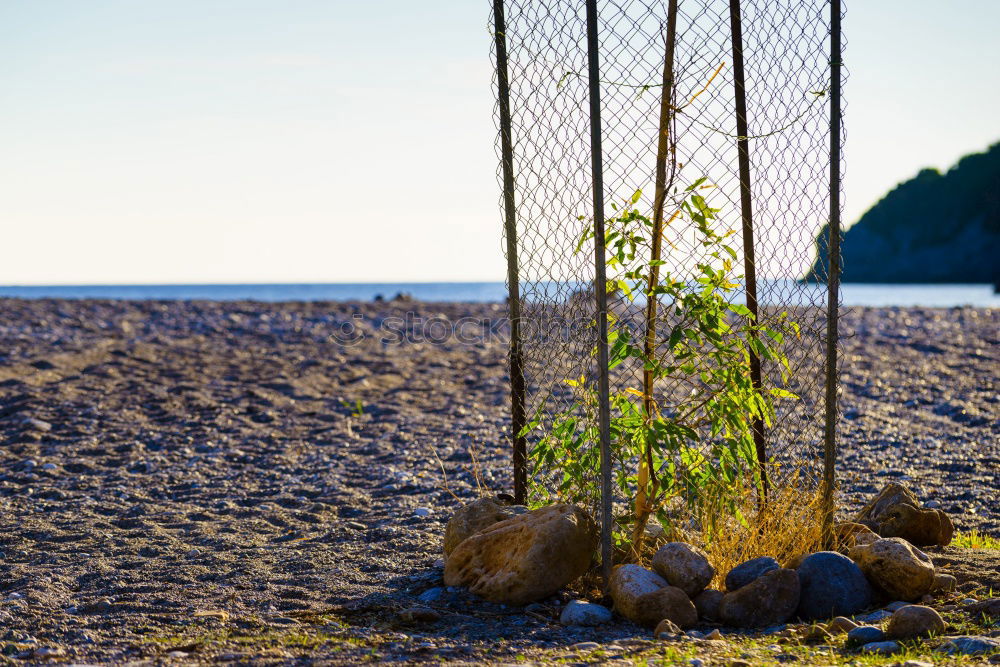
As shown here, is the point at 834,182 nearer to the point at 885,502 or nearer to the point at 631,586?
the point at 885,502

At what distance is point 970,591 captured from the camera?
4426mm

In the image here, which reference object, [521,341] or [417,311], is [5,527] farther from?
[417,311]

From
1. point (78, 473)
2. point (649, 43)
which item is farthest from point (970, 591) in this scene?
point (78, 473)

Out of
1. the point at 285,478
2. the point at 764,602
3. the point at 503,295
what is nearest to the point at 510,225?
the point at 764,602

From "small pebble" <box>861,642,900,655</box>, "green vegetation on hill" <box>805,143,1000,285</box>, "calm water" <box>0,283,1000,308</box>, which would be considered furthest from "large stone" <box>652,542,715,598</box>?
"green vegetation on hill" <box>805,143,1000,285</box>

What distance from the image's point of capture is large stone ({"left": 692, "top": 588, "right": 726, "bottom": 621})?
4297mm

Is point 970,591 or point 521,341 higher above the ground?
point 521,341

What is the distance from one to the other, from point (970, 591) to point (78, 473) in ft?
20.5

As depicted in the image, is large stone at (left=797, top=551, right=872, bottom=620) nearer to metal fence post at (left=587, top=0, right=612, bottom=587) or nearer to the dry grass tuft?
the dry grass tuft

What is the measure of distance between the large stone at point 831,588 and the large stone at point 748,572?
159 millimetres

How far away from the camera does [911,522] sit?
5211 mm

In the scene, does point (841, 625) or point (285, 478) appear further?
point (285, 478)

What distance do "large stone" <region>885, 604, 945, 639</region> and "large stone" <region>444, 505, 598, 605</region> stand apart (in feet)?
4.73

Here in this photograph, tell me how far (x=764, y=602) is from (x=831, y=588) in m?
0.38
